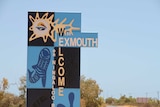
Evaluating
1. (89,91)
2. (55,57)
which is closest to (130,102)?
(89,91)

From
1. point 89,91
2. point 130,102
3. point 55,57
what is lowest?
point 130,102

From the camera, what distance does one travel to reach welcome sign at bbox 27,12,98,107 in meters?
9.53

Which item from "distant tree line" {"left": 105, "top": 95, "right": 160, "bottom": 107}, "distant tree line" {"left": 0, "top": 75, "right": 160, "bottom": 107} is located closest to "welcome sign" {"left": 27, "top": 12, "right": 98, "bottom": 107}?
"distant tree line" {"left": 0, "top": 75, "right": 160, "bottom": 107}

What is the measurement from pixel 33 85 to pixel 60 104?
0.77 m

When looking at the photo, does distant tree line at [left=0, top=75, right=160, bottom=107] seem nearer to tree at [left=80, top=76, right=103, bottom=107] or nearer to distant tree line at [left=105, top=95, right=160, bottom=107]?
tree at [left=80, top=76, right=103, bottom=107]

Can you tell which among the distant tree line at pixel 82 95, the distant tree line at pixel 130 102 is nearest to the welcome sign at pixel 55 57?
the distant tree line at pixel 82 95

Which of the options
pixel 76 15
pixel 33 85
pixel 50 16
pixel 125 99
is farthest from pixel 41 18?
pixel 125 99

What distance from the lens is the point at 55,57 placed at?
31.6ft

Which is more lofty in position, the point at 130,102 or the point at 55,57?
the point at 55,57

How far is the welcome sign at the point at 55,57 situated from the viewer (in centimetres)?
→ 953

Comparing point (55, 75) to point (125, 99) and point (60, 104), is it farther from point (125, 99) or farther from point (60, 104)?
point (125, 99)

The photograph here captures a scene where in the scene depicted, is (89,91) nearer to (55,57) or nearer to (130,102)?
(55,57)

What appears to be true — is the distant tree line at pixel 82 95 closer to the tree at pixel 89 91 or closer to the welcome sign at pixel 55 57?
the tree at pixel 89 91

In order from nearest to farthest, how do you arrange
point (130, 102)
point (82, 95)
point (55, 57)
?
point (55, 57) → point (82, 95) → point (130, 102)
